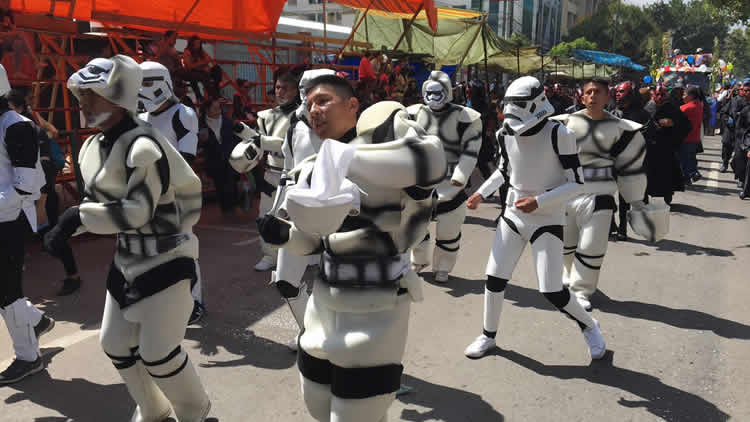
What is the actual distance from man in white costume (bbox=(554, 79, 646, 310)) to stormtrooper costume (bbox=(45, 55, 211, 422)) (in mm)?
3429

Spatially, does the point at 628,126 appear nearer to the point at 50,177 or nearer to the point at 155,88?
the point at 155,88

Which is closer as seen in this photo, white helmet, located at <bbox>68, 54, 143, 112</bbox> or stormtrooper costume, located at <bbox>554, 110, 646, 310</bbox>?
white helmet, located at <bbox>68, 54, 143, 112</bbox>

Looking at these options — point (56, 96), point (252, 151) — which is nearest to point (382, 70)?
point (56, 96)

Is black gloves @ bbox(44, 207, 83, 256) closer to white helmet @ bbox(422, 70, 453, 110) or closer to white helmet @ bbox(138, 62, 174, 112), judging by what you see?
white helmet @ bbox(138, 62, 174, 112)

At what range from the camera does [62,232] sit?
2.76 m

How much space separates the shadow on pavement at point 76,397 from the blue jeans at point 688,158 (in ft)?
38.7

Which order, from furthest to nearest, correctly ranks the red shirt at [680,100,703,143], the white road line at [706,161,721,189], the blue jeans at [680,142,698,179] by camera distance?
1. the white road line at [706,161,721,189]
2. the blue jeans at [680,142,698,179]
3. the red shirt at [680,100,703,143]

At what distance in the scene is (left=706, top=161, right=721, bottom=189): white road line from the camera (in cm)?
1312

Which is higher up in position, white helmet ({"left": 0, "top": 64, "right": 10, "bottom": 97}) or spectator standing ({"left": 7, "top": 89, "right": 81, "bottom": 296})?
white helmet ({"left": 0, "top": 64, "right": 10, "bottom": 97})

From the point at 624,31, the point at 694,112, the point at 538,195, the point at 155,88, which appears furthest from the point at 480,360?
the point at 624,31

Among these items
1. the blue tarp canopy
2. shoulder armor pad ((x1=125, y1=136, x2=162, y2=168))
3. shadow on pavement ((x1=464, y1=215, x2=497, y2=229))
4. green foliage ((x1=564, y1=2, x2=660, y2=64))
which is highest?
green foliage ((x1=564, y1=2, x2=660, y2=64))

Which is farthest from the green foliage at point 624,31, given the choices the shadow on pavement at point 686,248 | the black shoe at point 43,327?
the black shoe at point 43,327

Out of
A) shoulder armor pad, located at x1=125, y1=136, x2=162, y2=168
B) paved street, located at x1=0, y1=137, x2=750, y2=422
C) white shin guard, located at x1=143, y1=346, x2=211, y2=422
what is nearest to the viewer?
shoulder armor pad, located at x1=125, y1=136, x2=162, y2=168

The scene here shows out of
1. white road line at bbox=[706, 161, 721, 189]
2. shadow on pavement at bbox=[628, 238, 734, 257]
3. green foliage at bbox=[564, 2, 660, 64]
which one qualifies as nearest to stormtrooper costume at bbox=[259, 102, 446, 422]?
shadow on pavement at bbox=[628, 238, 734, 257]
